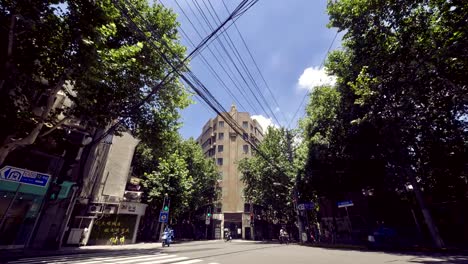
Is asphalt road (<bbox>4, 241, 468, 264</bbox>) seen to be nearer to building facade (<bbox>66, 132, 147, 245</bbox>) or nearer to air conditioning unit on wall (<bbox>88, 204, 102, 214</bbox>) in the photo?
air conditioning unit on wall (<bbox>88, 204, 102, 214</bbox>)

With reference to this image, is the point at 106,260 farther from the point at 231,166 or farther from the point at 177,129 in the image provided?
the point at 231,166

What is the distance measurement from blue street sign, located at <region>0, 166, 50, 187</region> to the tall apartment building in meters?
24.6

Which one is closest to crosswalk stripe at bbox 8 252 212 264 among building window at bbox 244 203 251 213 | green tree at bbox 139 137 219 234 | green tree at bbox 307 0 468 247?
green tree at bbox 139 137 219 234

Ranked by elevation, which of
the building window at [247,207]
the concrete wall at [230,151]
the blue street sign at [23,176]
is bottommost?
the blue street sign at [23,176]

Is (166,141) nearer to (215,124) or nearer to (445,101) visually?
(445,101)

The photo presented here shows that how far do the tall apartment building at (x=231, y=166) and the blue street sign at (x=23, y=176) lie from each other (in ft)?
80.6

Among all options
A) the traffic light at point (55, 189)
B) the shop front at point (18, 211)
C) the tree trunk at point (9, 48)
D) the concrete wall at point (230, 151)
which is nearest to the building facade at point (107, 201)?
the shop front at point (18, 211)

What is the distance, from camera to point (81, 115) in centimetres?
1054

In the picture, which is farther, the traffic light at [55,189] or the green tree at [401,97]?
the traffic light at [55,189]

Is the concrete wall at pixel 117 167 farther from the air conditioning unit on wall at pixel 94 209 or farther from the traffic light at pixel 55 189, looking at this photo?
the traffic light at pixel 55 189

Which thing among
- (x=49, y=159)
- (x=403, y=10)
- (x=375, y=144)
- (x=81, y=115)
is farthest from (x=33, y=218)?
(x=403, y=10)

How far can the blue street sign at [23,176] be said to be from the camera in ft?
39.1

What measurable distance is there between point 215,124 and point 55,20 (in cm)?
4158

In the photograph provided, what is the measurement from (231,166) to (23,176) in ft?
108
